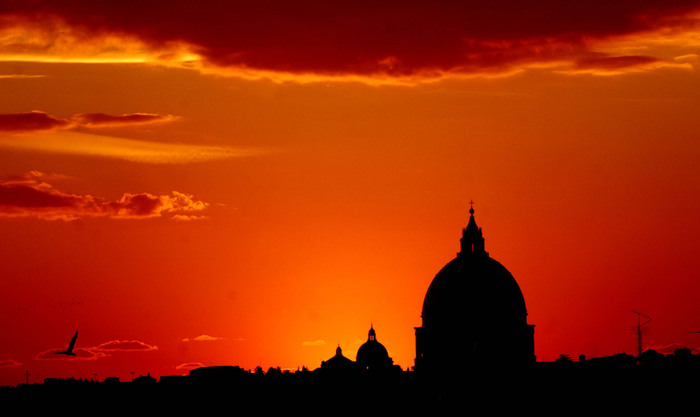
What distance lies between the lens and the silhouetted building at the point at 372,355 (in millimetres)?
182750

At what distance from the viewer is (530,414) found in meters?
142

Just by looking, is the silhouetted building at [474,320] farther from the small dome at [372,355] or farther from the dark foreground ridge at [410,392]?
the small dome at [372,355]

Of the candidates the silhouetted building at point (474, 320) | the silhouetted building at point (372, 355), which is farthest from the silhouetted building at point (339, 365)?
the silhouetted building at point (474, 320)

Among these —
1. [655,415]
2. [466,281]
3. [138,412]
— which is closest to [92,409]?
[138,412]

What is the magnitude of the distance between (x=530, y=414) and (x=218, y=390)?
2646 centimetres

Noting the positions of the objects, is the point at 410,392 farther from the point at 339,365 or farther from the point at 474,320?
the point at 339,365

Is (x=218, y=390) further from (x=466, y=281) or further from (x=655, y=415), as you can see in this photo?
(x=655, y=415)

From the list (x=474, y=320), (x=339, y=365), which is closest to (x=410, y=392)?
(x=474, y=320)

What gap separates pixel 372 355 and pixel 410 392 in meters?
36.5

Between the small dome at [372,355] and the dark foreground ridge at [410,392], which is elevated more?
the small dome at [372,355]

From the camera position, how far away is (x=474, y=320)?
6038 inches

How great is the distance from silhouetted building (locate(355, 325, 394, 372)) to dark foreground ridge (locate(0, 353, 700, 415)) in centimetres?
1901

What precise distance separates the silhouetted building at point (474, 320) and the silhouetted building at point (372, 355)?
24.4 m

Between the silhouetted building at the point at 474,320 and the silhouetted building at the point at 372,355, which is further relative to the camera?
the silhouetted building at the point at 372,355
